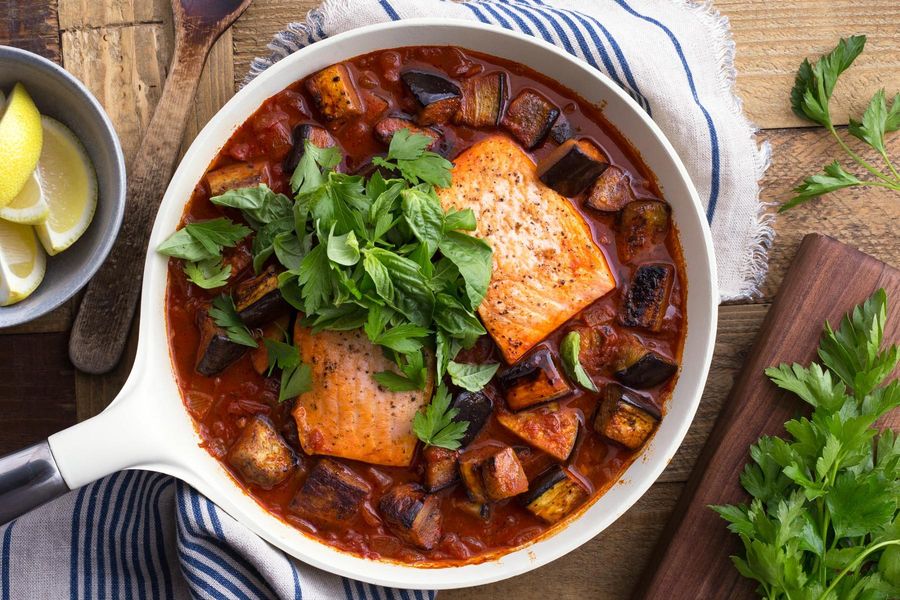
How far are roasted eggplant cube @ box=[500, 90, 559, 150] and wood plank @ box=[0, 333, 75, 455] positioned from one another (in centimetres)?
226

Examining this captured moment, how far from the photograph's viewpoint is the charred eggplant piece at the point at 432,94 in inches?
130

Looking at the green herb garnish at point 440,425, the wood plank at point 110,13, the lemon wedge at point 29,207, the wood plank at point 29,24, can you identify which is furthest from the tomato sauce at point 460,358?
the wood plank at point 29,24

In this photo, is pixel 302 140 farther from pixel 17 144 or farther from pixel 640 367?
pixel 640 367

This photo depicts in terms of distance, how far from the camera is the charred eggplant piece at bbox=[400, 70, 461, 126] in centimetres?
329

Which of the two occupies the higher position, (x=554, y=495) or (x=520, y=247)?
(x=520, y=247)

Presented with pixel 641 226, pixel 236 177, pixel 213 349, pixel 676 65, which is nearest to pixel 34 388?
pixel 213 349

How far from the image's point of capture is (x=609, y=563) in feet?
12.4

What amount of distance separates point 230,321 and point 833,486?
2604 millimetres

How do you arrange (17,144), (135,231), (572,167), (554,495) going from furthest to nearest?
1. (135,231)
2. (554,495)
3. (572,167)
4. (17,144)

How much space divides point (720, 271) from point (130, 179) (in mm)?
2716

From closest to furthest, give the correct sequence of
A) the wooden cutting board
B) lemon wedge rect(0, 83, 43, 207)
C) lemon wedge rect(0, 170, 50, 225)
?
lemon wedge rect(0, 83, 43, 207) < lemon wedge rect(0, 170, 50, 225) < the wooden cutting board

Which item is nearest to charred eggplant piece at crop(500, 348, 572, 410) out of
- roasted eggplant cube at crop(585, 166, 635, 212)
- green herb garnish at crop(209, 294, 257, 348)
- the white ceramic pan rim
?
the white ceramic pan rim

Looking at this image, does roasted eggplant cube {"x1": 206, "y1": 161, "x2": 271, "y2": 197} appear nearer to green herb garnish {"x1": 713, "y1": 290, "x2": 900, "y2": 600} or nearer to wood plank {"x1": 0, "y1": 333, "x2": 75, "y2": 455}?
wood plank {"x1": 0, "y1": 333, "x2": 75, "y2": 455}

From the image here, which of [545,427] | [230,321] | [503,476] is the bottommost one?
[503,476]
